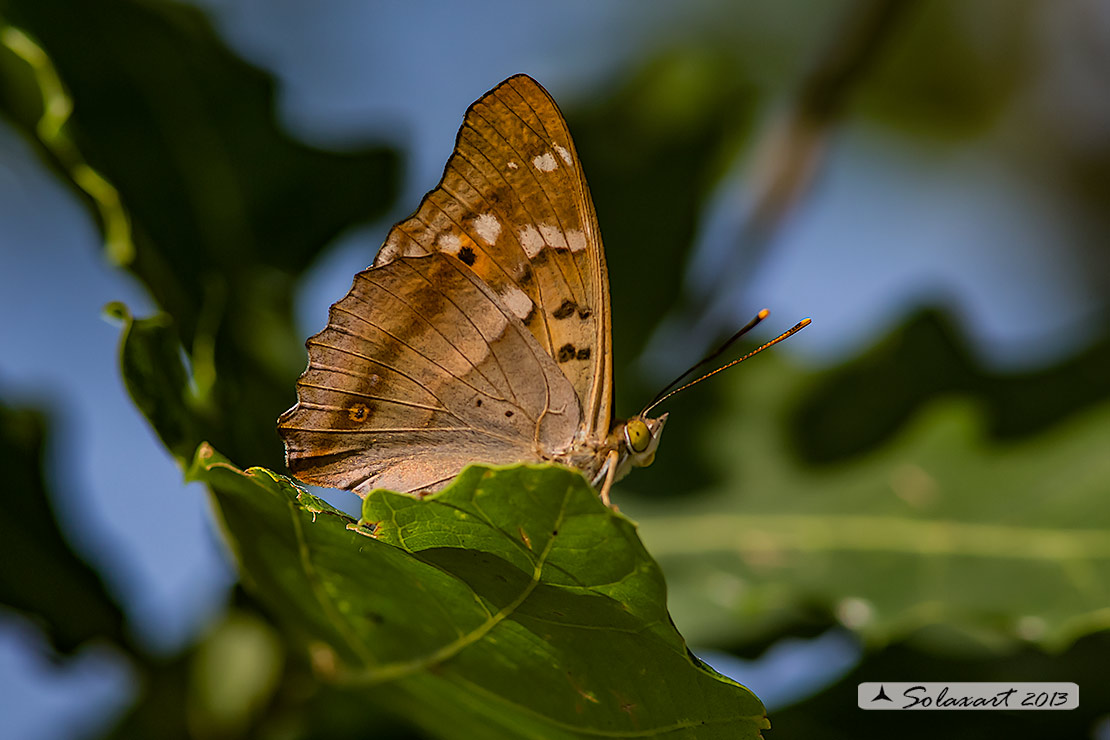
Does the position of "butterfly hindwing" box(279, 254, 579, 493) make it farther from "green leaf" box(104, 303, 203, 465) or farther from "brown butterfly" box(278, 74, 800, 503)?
"green leaf" box(104, 303, 203, 465)

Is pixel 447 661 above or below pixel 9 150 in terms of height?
below

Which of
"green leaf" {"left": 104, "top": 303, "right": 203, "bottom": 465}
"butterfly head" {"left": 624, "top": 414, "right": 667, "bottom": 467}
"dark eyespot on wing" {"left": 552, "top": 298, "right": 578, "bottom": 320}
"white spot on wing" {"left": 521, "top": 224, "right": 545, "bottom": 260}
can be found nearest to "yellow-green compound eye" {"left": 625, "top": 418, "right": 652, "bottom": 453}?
"butterfly head" {"left": 624, "top": 414, "right": 667, "bottom": 467}

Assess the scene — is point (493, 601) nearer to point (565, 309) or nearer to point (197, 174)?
point (565, 309)

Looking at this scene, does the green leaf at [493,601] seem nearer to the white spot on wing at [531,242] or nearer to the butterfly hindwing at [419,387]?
the butterfly hindwing at [419,387]

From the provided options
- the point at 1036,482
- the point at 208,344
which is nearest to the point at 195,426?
the point at 208,344

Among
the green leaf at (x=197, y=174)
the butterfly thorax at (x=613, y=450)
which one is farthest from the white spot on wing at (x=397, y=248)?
the butterfly thorax at (x=613, y=450)

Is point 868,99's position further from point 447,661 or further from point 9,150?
point 447,661

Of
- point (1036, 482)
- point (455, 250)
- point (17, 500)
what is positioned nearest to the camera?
point (455, 250)

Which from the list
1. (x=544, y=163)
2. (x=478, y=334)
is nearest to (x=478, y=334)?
(x=478, y=334)
